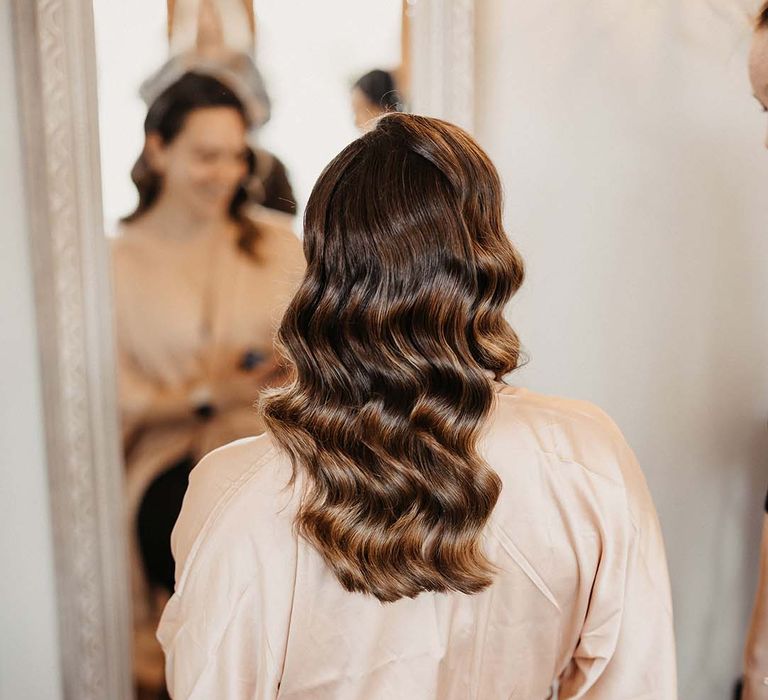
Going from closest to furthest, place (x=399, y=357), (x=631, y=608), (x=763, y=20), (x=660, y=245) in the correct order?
(x=399, y=357)
(x=631, y=608)
(x=763, y=20)
(x=660, y=245)

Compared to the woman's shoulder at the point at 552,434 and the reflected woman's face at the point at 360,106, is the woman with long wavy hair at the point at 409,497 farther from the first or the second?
the reflected woman's face at the point at 360,106

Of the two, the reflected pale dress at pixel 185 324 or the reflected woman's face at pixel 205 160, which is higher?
the reflected woman's face at pixel 205 160

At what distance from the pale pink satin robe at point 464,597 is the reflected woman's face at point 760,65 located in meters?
0.70

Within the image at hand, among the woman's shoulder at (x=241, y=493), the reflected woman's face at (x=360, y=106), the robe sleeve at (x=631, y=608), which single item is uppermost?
the reflected woman's face at (x=360, y=106)

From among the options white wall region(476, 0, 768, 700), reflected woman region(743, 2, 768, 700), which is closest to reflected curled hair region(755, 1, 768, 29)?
reflected woman region(743, 2, 768, 700)

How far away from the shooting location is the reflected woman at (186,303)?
1.33m

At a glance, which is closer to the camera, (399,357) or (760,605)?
(399,357)

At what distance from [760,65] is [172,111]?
3.27ft

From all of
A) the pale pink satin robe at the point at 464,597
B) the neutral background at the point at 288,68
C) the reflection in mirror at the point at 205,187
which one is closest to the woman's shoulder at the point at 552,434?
the pale pink satin robe at the point at 464,597

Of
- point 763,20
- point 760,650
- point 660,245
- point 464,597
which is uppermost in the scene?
point 763,20

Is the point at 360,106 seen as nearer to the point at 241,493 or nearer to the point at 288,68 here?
the point at 288,68

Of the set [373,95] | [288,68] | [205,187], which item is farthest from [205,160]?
[373,95]

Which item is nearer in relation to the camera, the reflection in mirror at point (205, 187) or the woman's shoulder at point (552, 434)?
the woman's shoulder at point (552, 434)

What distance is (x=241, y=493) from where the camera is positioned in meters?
0.83
